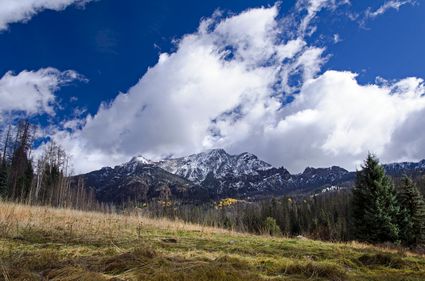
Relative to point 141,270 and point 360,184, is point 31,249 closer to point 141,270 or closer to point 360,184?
point 141,270

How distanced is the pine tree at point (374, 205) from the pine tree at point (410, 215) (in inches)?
44.0

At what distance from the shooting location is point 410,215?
29297 mm

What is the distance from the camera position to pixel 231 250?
8.41m

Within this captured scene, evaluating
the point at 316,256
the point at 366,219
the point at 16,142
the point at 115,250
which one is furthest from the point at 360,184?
the point at 16,142

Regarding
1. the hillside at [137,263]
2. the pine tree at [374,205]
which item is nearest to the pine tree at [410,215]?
the pine tree at [374,205]

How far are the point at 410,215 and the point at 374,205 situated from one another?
5.53 meters

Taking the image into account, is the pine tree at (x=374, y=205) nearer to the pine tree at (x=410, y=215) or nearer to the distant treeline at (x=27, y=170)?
the pine tree at (x=410, y=215)

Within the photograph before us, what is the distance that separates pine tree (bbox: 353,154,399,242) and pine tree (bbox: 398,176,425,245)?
1117mm

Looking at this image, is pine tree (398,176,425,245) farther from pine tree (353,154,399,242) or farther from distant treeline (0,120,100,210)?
distant treeline (0,120,100,210)

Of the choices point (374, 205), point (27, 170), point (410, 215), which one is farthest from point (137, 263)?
point (27, 170)

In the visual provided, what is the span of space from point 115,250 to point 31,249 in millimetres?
1595

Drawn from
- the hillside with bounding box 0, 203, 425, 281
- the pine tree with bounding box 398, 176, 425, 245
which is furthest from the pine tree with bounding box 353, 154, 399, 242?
the hillside with bounding box 0, 203, 425, 281

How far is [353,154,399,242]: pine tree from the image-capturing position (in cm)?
2567

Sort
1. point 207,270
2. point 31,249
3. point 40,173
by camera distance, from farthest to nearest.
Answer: point 40,173, point 31,249, point 207,270
